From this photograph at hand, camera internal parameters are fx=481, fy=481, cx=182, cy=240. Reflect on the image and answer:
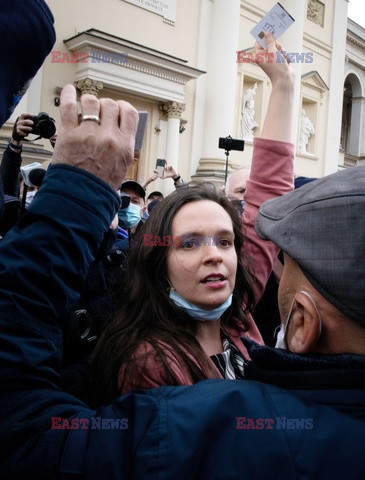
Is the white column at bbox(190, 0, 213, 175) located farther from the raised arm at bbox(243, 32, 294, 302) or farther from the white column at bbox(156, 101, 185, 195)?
the raised arm at bbox(243, 32, 294, 302)

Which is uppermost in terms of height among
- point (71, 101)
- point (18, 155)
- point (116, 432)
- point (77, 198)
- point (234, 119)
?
point (234, 119)

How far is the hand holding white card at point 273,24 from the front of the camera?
6.31ft

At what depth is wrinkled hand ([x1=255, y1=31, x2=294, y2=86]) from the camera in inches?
72.0

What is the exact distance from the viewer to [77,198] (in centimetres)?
83

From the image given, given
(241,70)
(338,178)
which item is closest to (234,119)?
(241,70)

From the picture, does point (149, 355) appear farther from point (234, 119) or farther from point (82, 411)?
point (234, 119)

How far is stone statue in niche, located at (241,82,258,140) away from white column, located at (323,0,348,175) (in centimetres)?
345

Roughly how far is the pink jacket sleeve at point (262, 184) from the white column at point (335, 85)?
13785 millimetres

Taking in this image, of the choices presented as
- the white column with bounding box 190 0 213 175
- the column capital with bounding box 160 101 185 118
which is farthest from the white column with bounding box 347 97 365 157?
the column capital with bounding box 160 101 185 118

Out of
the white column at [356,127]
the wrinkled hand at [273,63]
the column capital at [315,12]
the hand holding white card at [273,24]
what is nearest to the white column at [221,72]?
the column capital at [315,12]

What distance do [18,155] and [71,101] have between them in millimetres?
2183

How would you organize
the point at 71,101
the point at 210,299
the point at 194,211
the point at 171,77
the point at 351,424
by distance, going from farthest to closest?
the point at 171,77
the point at 194,211
the point at 210,299
the point at 71,101
the point at 351,424

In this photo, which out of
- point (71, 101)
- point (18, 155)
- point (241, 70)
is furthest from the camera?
point (241, 70)

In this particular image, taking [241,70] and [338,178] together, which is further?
[241,70]
